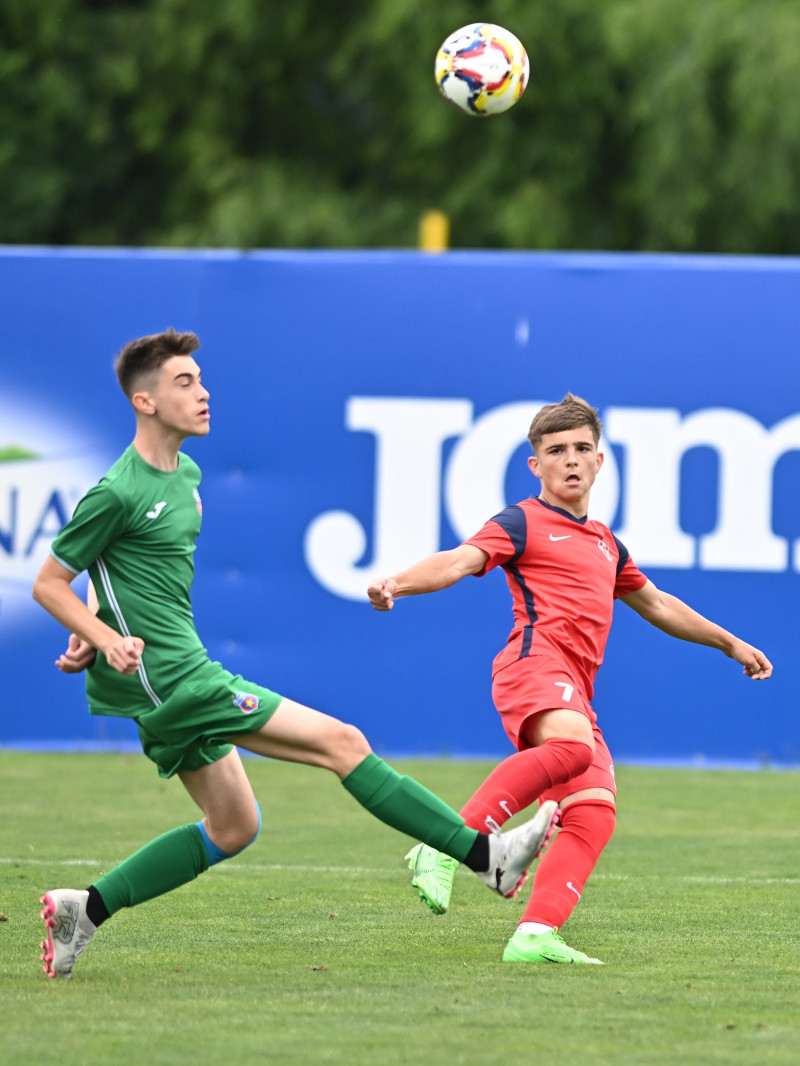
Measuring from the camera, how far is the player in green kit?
466 centimetres

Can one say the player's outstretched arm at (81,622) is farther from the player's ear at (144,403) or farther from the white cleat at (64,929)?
the white cleat at (64,929)

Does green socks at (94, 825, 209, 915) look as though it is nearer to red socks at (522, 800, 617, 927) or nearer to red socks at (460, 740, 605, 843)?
red socks at (460, 740, 605, 843)

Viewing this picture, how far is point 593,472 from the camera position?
216 inches

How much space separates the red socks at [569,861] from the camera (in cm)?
512

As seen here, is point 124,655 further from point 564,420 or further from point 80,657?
point 564,420

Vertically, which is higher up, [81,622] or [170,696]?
[81,622]

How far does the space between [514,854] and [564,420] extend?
4.73 feet

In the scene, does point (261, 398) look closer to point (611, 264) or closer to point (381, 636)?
point (381, 636)

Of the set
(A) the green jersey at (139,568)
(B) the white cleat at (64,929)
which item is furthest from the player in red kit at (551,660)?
(B) the white cleat at (64,929)

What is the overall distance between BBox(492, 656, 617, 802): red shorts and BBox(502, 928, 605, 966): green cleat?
0.46 metres

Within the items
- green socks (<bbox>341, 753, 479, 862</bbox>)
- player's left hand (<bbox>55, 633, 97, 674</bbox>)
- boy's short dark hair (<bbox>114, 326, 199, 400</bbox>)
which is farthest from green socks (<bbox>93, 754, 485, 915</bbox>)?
boy's short dark hair (<bbox>114, 326, 199, 400</bbox>)

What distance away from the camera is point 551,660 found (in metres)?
5.25

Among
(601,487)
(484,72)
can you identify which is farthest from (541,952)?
(601,487)

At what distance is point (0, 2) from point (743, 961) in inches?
689
